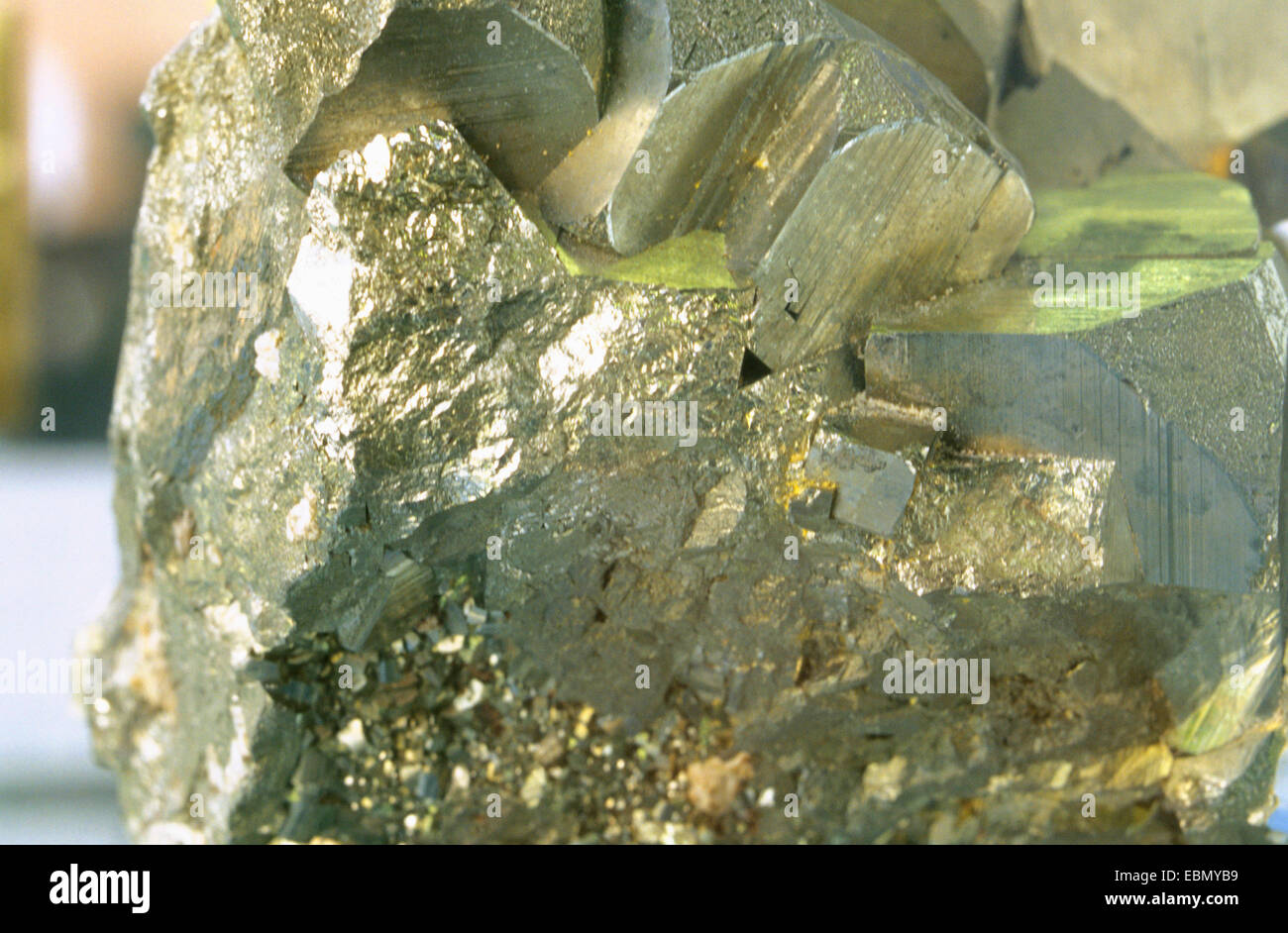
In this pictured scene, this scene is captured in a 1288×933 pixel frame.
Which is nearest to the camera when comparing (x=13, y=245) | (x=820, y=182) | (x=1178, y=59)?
(x=820, y=182)

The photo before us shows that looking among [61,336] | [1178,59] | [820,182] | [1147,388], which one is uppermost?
[1178,59]

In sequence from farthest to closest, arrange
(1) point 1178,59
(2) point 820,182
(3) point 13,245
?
(3) point 13,245 → (1) point 1178,59 → (2) point 820,182

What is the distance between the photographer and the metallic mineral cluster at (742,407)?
5.65 ft

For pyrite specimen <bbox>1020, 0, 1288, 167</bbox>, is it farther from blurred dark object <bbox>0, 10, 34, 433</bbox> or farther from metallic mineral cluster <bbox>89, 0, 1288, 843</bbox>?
blurred dark object <bbox>0, 10, 34, 433</bbox>

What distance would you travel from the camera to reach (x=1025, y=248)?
1929 millimetres

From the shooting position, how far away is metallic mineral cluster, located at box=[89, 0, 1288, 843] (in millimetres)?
1724

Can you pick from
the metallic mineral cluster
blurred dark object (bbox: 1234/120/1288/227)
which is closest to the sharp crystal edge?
the metallic mineral cluster

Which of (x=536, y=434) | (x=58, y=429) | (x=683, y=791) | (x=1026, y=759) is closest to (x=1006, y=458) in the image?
(x=1026, y=759)

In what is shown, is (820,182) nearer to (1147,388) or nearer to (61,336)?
(1147,388)

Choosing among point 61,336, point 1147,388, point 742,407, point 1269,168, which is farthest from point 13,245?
point 1269,168

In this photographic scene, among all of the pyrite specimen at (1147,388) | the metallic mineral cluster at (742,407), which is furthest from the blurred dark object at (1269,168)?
the pyrite specimen at (1147,388)

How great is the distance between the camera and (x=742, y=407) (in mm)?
1766
